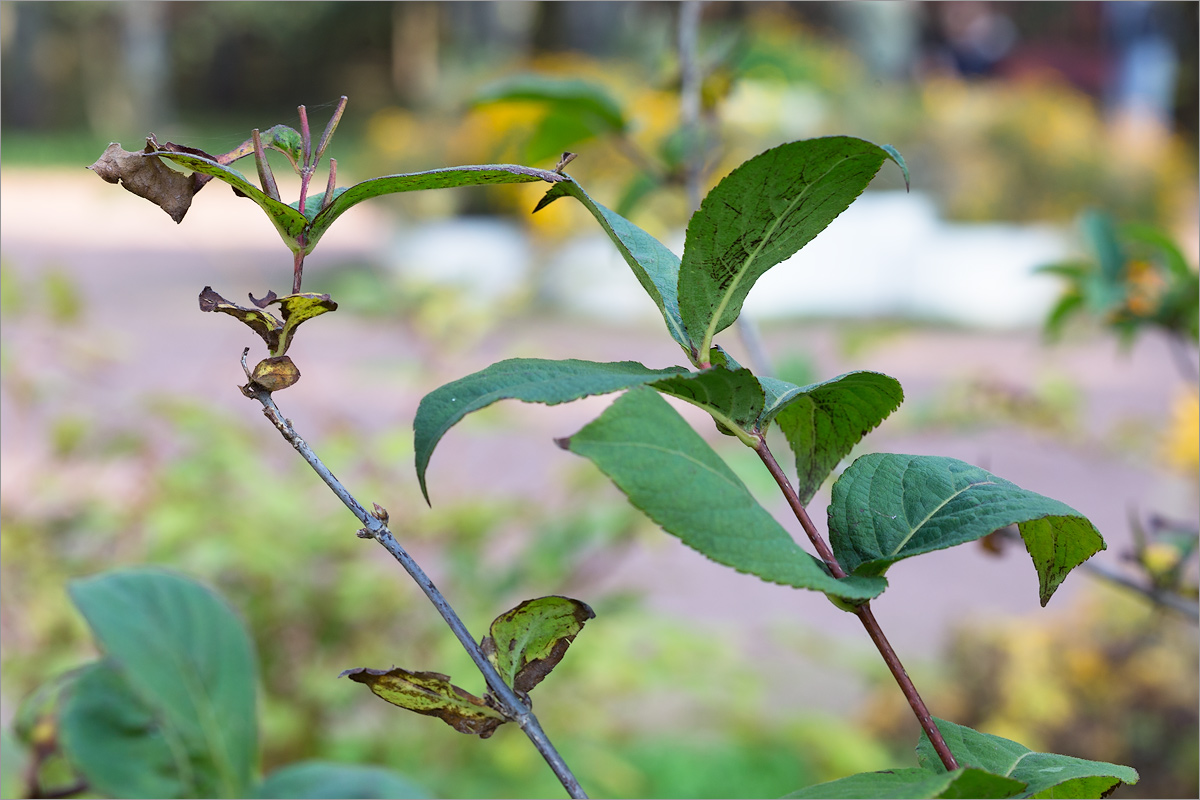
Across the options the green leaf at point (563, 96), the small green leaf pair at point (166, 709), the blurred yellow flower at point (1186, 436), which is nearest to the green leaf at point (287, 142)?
the small green leaf pair at point (166, 709)

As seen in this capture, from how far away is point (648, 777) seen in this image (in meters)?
1.66

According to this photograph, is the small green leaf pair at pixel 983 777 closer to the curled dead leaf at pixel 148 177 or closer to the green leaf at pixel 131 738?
the curled dead leaf at pixel 148 177

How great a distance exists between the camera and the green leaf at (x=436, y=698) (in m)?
0.27

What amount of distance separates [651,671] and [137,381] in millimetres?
3037

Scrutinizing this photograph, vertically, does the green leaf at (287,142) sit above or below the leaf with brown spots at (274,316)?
above

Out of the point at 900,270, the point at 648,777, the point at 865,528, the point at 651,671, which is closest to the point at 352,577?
the point at 651,671

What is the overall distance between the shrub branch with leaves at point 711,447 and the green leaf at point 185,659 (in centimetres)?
27

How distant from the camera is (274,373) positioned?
26 cm

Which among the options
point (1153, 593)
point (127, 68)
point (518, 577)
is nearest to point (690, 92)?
point (1153, 593)

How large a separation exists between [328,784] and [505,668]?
0.28 meters

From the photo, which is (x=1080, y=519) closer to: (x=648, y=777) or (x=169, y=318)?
(x=648, y=777)

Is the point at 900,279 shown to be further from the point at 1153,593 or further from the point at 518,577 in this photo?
the point at 1153,593

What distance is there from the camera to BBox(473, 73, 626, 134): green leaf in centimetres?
71

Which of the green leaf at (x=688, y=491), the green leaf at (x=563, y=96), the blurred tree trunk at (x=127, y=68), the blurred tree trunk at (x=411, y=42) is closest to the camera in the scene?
the green leaf at (x=688, y=491)
